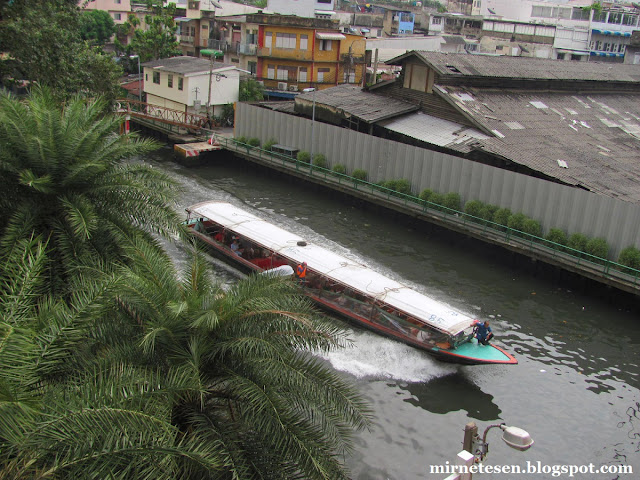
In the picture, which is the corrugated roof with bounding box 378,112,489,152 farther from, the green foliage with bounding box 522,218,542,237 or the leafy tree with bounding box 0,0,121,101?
the leafy tree with bounding box 0,0,121,101

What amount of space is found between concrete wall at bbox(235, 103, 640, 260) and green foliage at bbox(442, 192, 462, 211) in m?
0.36

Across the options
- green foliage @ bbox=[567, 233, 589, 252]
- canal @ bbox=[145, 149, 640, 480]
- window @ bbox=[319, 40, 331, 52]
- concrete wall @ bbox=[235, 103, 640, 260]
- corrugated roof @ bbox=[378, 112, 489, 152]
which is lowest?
canal @ bbox=[145, 149, 640, 480]

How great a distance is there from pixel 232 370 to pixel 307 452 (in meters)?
1.93

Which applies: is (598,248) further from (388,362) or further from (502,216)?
(388,362)

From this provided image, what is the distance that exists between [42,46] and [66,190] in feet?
50.3

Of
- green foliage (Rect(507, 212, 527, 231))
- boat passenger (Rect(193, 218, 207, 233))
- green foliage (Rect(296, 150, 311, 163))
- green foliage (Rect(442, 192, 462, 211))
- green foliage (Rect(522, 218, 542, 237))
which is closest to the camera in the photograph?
boat passenger (Rect(193, 218, 207, 233))

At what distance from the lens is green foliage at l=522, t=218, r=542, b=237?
31.5 metres

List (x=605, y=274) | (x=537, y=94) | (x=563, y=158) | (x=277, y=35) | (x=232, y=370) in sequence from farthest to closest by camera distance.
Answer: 1. (x=277, y=35)
2. (x=537, y=94)
3. (x=563, y=158)
4. (x=605, y=274)
5. (x=232, y=370)

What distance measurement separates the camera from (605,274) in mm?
27844

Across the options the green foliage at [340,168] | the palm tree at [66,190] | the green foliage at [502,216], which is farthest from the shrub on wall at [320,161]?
the palm tree at [66,190]

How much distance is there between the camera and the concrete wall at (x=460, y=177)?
2939 cm

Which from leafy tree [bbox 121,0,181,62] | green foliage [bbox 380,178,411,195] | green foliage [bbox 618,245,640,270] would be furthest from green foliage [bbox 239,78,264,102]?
green foliage [bbox 618,245,640,270]

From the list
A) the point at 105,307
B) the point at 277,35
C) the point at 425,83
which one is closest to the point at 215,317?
the point at 105,307

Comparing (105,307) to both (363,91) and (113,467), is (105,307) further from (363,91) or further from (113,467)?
(363,91)
